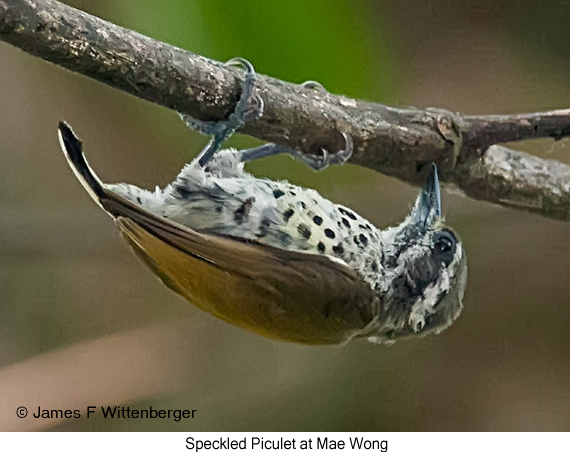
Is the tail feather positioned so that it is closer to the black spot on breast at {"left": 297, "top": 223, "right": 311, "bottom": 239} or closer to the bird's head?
the black spot on breast at {"left": 297, "top": 223, "right": 311, "bottom": 239}

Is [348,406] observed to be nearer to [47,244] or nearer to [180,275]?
[180,275]

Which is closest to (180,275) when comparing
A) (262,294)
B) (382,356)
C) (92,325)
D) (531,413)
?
(262,294)

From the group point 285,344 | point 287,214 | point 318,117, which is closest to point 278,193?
point 287,214

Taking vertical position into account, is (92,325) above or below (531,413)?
above

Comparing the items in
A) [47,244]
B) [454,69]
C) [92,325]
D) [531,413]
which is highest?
[454,69]

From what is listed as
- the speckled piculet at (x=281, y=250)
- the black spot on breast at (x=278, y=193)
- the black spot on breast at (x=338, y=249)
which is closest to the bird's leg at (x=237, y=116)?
the speckled piculet at (x=281, y=250)

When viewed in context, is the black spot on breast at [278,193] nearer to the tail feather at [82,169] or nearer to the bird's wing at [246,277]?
the bird's wing at [246,277]

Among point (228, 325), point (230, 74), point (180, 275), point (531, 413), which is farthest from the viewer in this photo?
point (531, 413)
